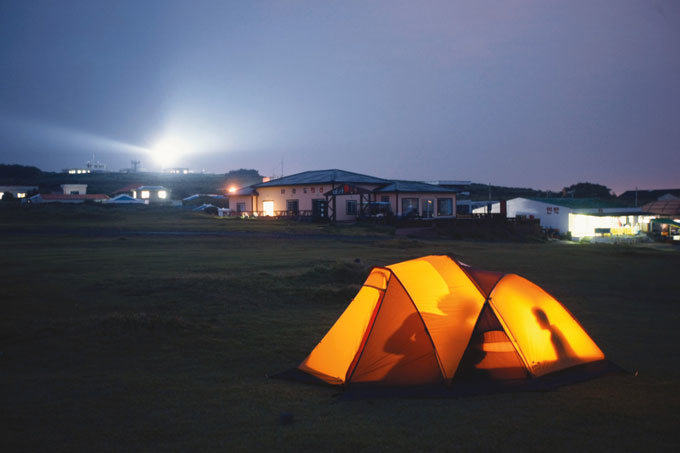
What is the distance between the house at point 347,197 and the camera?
5003cm

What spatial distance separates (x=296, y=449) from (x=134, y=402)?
2627 millimetres

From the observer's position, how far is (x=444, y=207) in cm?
5444

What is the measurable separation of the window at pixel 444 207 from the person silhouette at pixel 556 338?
46.6 meters

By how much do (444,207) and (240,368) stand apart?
47.7 metres

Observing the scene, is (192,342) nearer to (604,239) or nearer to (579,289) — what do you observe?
(579,289)

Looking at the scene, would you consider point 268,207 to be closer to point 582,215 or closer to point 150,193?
point 582,215

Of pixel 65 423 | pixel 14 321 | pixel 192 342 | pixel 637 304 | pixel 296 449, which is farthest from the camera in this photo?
pixel 637 304

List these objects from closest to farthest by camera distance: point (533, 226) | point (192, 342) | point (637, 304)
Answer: point (192, 342) → point (637, 304) → point (533, 226)

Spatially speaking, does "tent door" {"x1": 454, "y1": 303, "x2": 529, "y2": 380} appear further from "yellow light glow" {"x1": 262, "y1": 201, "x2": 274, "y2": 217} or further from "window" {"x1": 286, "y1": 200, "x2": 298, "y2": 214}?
"yellow light glow" {"x1": 262, "y1": 201, "x2": 274, "y2": 217}

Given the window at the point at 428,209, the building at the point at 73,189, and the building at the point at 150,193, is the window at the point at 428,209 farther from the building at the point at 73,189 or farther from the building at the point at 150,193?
the building at the point at 73,189

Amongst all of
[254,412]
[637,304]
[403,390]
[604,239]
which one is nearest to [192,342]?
[254,412]

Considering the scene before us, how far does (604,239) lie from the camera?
51.7 meters

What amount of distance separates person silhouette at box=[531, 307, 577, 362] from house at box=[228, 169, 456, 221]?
38.9 metres

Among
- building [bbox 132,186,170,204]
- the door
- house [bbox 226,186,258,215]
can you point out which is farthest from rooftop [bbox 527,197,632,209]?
building [bbox 132,186,170,204]
